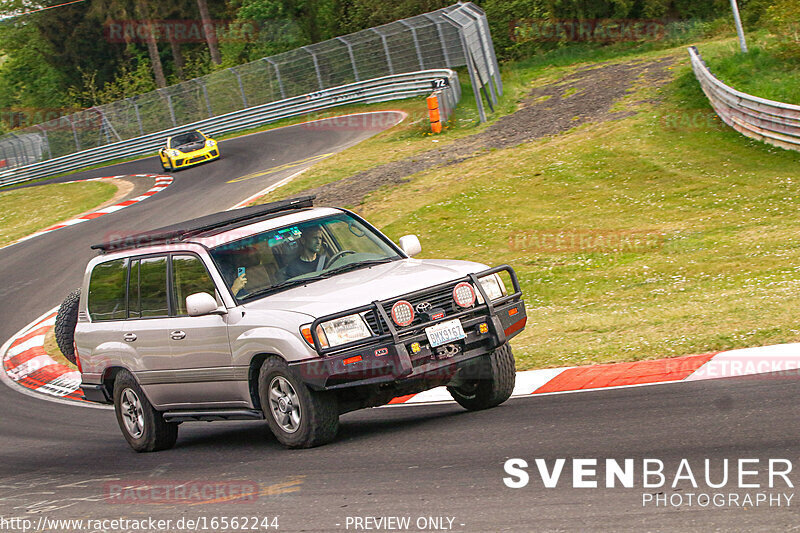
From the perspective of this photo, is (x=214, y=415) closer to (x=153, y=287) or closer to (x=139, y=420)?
(x=139, y=420)

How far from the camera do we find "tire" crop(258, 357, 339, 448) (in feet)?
22.8

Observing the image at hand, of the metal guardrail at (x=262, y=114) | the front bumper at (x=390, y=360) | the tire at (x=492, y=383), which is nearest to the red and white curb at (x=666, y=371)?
the tire at (x=492, y=383)

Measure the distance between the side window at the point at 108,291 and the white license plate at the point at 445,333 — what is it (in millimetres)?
3266

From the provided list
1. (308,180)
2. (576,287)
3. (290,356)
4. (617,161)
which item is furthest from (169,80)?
(290,356)

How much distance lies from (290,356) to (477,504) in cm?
217

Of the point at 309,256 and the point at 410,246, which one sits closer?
the point at 309,256

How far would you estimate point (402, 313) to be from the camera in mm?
6930

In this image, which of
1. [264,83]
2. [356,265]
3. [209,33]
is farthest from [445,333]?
[209,33]

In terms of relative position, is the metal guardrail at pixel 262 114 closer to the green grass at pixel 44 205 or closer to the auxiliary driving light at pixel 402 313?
the green grass at pixel 44 205

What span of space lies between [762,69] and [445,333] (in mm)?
20707

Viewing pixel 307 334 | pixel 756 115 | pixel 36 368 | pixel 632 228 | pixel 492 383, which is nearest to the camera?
pixel 307 334

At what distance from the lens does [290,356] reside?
6867 millimetres

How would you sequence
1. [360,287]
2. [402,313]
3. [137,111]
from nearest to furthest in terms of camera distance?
[402,313], [360,287], [137,111]

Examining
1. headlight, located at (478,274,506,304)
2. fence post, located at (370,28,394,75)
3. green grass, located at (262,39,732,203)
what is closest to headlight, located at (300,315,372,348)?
headlight, located at (478,274,506,304)
